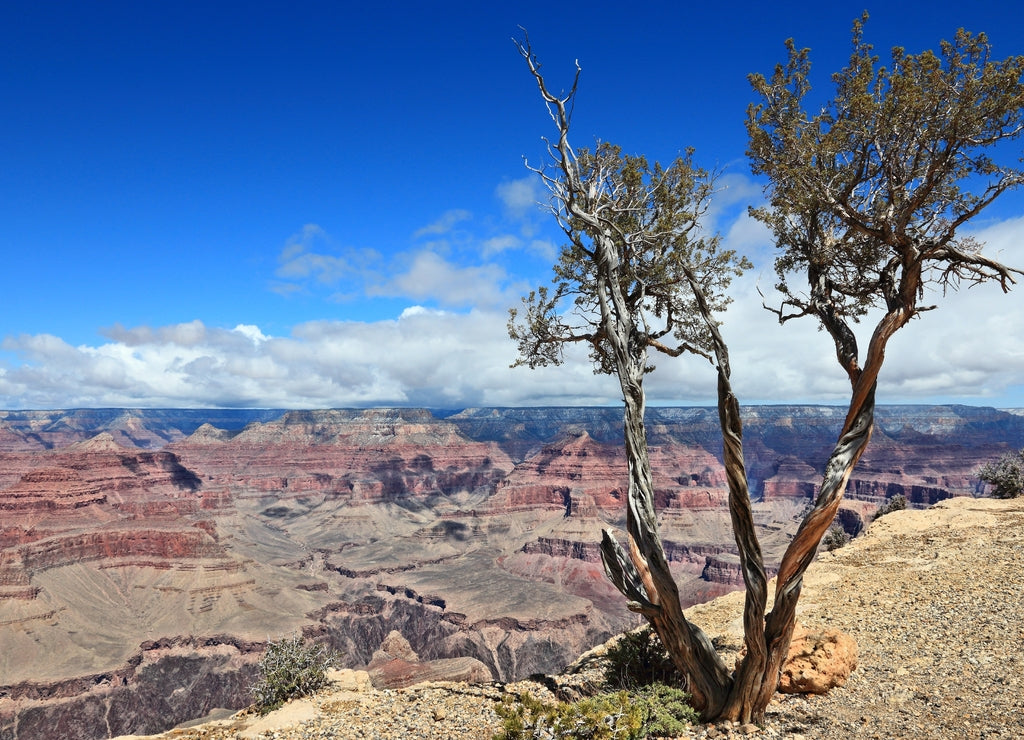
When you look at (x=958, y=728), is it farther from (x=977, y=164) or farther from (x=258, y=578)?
(x=258, y=578)

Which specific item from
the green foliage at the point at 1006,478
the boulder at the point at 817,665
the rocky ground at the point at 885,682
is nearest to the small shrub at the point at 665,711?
the rocky ground at the point at 885,682

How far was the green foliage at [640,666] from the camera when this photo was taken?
1057 centimetres

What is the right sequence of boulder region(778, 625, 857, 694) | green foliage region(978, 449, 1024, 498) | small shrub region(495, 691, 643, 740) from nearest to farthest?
small shrub region(495, 691, 643, 740)
boulder region(778, 625, 857, 694)
green foliage region(978, 449, 1024, 498)

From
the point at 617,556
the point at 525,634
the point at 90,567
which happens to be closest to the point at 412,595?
the point at 525,634

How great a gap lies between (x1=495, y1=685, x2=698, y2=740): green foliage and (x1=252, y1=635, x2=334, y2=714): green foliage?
7.88 metres

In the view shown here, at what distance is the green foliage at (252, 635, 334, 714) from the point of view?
44.6 feet

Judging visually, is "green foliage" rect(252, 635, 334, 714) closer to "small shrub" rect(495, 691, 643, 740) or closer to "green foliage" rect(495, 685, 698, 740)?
"green foliage" rect(495, 685, 698, 740)

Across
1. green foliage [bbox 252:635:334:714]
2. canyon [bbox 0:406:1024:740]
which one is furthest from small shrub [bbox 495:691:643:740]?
Answer: canyon [bbox 0:406:1024:740]

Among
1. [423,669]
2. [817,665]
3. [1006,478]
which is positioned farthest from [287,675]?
[423,669]

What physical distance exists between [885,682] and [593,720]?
22.2ft

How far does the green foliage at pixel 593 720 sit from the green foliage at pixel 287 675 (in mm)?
7880

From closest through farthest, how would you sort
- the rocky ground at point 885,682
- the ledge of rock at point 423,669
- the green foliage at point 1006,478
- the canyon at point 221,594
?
the rocky ground at point 885,682, the green foliage at point 1006,478, the ledge of rock at point 423,669, the canyon at point 221,594

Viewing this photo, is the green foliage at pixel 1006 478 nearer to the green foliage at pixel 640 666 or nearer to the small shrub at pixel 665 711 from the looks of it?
the green foliage at pixel 640 666

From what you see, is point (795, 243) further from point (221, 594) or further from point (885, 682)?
point (221, 594)
